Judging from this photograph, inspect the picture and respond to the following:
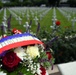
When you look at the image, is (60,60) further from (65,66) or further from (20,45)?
(20,45)

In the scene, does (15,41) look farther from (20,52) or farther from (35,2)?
(35,2)

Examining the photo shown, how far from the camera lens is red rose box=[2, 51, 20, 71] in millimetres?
3230

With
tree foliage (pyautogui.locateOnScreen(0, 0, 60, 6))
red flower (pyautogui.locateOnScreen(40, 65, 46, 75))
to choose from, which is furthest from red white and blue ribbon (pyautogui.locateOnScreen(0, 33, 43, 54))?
tree foliage (pyautogui.locateOnScreen(0, 0, 60, 6))

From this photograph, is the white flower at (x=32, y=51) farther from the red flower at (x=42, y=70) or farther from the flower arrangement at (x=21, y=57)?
the red flower at (x=42, y=70)

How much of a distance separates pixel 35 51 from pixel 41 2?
83.1 metres

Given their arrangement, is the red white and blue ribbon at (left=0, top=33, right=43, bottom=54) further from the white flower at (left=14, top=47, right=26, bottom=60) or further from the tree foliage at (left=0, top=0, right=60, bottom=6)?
the tree foliage at (left=0, top=0, right=60, bottom=6)

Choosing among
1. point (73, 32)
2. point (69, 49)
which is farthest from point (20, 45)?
point (73, 32)

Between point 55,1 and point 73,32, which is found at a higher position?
point 73,32

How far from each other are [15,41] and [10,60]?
0.30 m

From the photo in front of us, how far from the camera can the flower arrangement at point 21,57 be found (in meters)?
3.28

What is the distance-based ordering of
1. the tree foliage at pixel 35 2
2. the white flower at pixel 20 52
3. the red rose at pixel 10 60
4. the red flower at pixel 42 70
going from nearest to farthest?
the red rose at pixel 10 60
the white flower at pixel 20 52
the red flower at pixel 42 70
the tree foliage at pixel 35 2

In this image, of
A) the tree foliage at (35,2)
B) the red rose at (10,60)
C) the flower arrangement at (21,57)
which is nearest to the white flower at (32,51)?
the flower arrangement at (21,57)

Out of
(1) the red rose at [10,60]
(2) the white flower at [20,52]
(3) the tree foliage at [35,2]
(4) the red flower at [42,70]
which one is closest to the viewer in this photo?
(1) the red rose at [10,60]

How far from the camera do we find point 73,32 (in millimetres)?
8062
